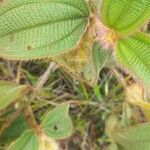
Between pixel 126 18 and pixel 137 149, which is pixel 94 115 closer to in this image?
pixel 137 149

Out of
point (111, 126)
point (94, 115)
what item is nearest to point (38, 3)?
point (111, 126)

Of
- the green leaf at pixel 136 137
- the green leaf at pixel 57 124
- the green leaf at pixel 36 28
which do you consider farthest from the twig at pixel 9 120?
the green leaf at pixel 36 28

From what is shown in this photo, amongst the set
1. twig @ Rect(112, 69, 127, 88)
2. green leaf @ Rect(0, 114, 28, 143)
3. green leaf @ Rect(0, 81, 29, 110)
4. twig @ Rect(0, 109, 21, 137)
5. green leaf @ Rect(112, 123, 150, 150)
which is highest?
twig @ Rect(112, 69, 127, 88)

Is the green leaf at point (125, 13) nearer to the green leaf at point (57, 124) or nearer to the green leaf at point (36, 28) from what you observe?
the green leaf at point (36, 28)

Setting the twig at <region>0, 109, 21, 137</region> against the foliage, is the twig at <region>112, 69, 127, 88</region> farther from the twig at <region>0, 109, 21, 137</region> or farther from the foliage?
the twig at <region>0, 109, 21, 137</region>

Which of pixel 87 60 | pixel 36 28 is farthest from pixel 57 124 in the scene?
pixel 36 28

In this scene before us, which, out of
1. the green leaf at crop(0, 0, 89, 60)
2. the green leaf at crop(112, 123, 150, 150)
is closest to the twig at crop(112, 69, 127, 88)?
the green leaf at crop(112, 123, 150, 150)
